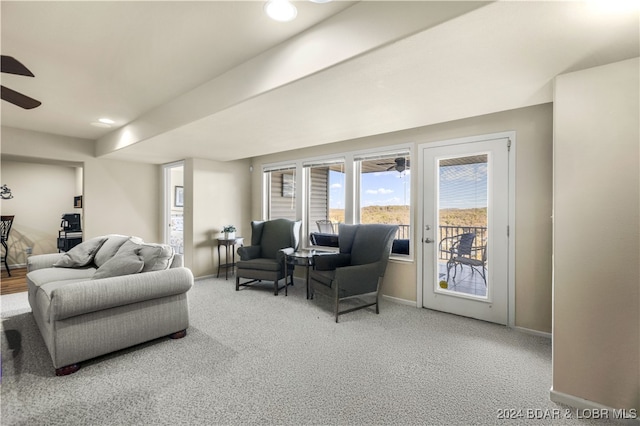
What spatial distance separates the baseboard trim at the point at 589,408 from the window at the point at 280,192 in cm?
404

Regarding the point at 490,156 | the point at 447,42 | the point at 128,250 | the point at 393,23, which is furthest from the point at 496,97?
the point at 128,250

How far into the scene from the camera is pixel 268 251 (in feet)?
15.1

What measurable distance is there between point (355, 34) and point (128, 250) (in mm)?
2755

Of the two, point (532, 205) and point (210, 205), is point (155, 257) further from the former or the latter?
point (532, 205)

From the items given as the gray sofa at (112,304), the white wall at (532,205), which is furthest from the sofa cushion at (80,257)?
the white wall at (532,205)

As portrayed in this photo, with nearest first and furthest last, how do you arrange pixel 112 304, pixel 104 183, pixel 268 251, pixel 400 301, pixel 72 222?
1. pixel 112 304
2. pixel 400 301
3. pixel 268 251
4. pixel 104 183
5. pixel 72 222

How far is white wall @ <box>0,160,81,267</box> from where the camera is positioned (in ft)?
18.9

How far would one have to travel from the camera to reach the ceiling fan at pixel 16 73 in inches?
60.7

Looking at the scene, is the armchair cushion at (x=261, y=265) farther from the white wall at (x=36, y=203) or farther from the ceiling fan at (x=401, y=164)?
the white wall at (x=36, y=203)

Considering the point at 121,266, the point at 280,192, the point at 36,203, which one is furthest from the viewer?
the point at 36,203

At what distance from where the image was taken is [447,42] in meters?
1.51

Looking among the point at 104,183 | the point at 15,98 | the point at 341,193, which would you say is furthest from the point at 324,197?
the point at 104,183

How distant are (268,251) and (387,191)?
2.13m

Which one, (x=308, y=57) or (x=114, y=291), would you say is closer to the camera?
(x=308, y=57)
